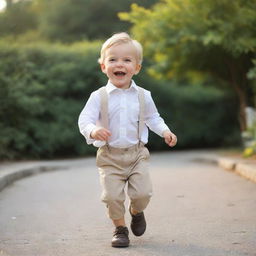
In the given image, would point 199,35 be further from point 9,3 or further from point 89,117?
point 9,3

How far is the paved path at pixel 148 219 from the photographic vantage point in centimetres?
454

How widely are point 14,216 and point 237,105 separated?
14605 millimetres

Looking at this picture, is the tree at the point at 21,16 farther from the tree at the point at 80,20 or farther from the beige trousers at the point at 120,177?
the beige trousers at the point at 120,177

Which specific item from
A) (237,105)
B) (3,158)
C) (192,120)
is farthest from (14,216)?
(237,105)

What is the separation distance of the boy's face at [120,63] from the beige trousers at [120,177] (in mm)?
552

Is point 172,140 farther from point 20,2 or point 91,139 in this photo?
point 20,2

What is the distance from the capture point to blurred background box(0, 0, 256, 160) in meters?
12.4

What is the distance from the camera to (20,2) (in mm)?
30672

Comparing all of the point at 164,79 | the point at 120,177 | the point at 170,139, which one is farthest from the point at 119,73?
the point at 164,79

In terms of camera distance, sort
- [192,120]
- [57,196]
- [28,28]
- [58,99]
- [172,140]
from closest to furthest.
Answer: [172,140] < [57,196] < [58,99] < [192,120] < [28,28]

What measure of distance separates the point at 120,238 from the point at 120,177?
483mm

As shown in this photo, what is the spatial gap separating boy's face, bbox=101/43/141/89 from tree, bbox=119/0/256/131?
6.51 meters

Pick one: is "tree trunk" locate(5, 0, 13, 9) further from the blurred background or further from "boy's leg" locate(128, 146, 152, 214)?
"boy's leg" locate(128, 146, 152, 214)

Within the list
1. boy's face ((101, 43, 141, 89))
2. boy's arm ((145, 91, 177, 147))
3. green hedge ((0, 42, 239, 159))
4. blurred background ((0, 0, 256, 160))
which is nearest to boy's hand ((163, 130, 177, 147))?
boy's arm ((145, 91, 177, 147))
